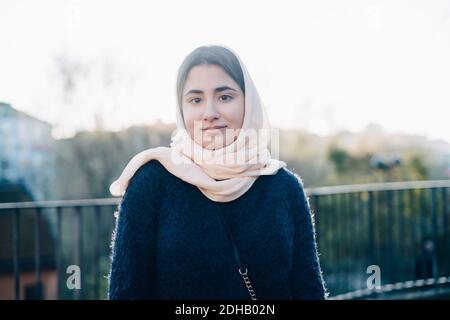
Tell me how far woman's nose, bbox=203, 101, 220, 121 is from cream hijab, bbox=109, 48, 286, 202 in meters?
0.10

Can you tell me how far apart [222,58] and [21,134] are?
778 cm

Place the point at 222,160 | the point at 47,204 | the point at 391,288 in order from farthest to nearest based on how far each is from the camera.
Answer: the point at 391,288 < the point at 47,204 < the point at 222,160

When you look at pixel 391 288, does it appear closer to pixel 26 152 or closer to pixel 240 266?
pixel 240 266

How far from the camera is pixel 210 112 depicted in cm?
133

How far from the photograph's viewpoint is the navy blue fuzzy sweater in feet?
4.08

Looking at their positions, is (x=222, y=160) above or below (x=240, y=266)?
above

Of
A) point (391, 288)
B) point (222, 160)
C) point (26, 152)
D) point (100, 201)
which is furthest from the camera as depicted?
point (26, 152)

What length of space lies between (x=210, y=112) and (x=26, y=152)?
878 centimetres

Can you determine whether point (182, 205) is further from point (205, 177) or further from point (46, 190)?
point (46, 190)

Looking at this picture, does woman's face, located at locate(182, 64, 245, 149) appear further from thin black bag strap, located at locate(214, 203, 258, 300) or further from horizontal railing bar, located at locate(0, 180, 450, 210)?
horizontal railing bar, located at locate(0, 180, 450, 210)

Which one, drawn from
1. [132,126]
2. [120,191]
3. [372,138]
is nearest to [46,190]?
[132,126]

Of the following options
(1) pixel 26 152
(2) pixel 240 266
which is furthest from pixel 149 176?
(1) pixel 26 152

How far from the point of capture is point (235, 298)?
133 cm

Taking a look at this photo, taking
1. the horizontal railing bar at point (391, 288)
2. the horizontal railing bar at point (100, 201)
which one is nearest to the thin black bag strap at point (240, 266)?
the horizontal railing bar at point (100, 201)
